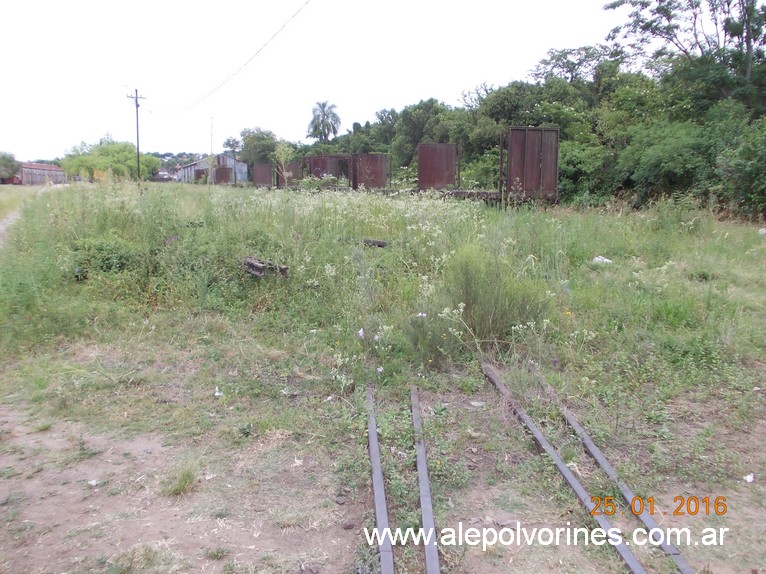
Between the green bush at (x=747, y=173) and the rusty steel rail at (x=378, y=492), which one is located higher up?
the green bush at (x=747, y=173)

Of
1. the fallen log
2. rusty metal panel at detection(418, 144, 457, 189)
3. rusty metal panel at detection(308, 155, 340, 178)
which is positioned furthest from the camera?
rusty metal panel at detection(308, 155, 340, 178)

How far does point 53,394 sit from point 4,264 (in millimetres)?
4480

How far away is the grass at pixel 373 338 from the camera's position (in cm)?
395

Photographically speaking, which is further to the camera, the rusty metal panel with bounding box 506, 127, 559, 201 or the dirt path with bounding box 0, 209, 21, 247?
the rusty metal panel with bounding box 506, 127, 559, 201

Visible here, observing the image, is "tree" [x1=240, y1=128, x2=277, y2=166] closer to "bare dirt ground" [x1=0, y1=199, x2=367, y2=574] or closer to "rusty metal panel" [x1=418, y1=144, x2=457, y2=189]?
"rusty metal panel" [x1=418, y1=144, x2=457, y2=189]

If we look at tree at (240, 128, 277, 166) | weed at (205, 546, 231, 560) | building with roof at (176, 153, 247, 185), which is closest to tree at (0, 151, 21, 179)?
building with roof at (176, 153, 247, 185)

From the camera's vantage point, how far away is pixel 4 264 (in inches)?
320

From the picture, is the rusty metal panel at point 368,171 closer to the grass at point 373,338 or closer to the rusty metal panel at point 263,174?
the grass at point 373,338

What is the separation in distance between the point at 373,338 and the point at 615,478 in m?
2.74

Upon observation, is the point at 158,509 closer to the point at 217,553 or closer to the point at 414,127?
the point at 217,553

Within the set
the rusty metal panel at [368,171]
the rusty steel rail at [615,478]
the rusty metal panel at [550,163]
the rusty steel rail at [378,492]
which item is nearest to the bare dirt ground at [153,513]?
the rusty steel rail at [378,492]

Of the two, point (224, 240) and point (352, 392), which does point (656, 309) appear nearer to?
point (352, 392)

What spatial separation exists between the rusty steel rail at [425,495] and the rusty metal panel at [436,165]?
13.3 meters

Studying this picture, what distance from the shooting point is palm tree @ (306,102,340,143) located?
8331cm
